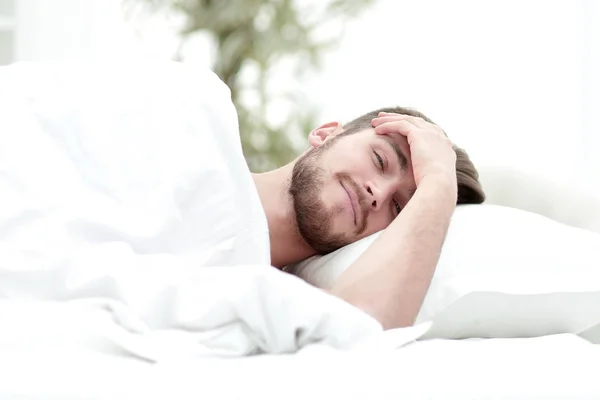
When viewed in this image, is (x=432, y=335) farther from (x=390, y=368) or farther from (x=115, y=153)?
(x=115, y=153)

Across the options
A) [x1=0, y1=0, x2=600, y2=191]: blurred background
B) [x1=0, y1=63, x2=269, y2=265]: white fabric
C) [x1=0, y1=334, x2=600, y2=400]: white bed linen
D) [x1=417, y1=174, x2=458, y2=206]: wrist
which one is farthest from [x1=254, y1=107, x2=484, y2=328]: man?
[x1=0, y1=0, x2=600, y2=191]: blurred background

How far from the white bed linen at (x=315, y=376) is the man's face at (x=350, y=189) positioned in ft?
2.03

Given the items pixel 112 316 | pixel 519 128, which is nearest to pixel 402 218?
pixel 112 316

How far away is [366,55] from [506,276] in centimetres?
253

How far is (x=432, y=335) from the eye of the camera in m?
1.19

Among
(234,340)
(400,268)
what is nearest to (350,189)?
(400,268)

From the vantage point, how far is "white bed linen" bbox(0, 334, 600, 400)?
788 millimetres

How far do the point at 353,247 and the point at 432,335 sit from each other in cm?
39

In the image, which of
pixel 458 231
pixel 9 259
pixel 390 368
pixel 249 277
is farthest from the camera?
pixel 458 231

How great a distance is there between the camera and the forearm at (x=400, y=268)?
1.23 metres

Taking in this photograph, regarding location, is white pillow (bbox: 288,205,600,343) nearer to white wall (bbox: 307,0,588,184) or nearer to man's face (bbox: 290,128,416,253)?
man's face (bbox: 290,128,416,253)

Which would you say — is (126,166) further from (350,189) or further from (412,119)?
(412,119)

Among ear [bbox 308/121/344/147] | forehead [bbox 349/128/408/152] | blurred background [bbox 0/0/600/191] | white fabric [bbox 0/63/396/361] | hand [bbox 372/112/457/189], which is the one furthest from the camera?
blurred background [bbox 0/0/600/191]

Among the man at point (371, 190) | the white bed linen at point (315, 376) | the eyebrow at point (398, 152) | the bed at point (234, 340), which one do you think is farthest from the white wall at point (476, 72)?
the white bed linen at point (315, 376)
